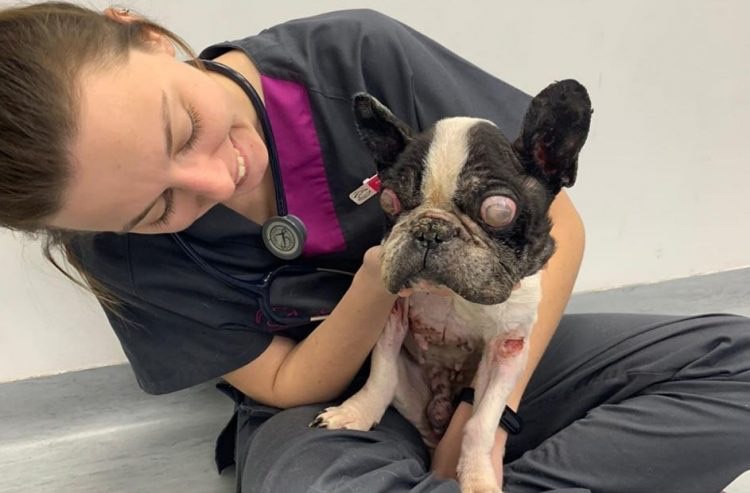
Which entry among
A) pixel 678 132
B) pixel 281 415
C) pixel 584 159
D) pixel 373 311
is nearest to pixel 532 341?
pixel 373 311

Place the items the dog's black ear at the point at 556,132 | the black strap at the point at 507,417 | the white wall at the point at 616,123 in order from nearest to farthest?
the dog's black ear at the point at 556,132, the black strap at the point at 507,417, the white wall at the point at 616,123

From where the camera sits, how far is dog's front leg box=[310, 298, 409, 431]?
104 cm

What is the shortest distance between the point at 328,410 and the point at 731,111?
3.92 feet

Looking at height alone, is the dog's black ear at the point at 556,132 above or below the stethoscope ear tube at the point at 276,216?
above

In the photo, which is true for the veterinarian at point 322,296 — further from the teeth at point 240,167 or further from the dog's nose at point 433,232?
the dog's nose at point 433,232

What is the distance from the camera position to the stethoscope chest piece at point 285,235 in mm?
1017

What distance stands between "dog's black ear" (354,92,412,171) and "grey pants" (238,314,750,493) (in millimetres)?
404

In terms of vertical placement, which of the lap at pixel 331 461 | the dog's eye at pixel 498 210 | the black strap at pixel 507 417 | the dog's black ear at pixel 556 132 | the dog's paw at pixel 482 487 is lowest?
the lap at pixel 331 461

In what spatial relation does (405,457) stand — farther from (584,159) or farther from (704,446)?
(584,159)

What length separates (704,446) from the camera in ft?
3.36

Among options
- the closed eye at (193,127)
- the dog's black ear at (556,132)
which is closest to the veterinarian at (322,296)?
the closed eye at (193,127)

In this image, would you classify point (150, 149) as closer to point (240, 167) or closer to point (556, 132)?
point (240, 167)

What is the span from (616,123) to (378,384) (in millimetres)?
903

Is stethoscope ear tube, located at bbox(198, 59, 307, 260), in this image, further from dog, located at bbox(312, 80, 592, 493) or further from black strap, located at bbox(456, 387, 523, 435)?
black strap, located at bbox(456, 387, 523, 435)
